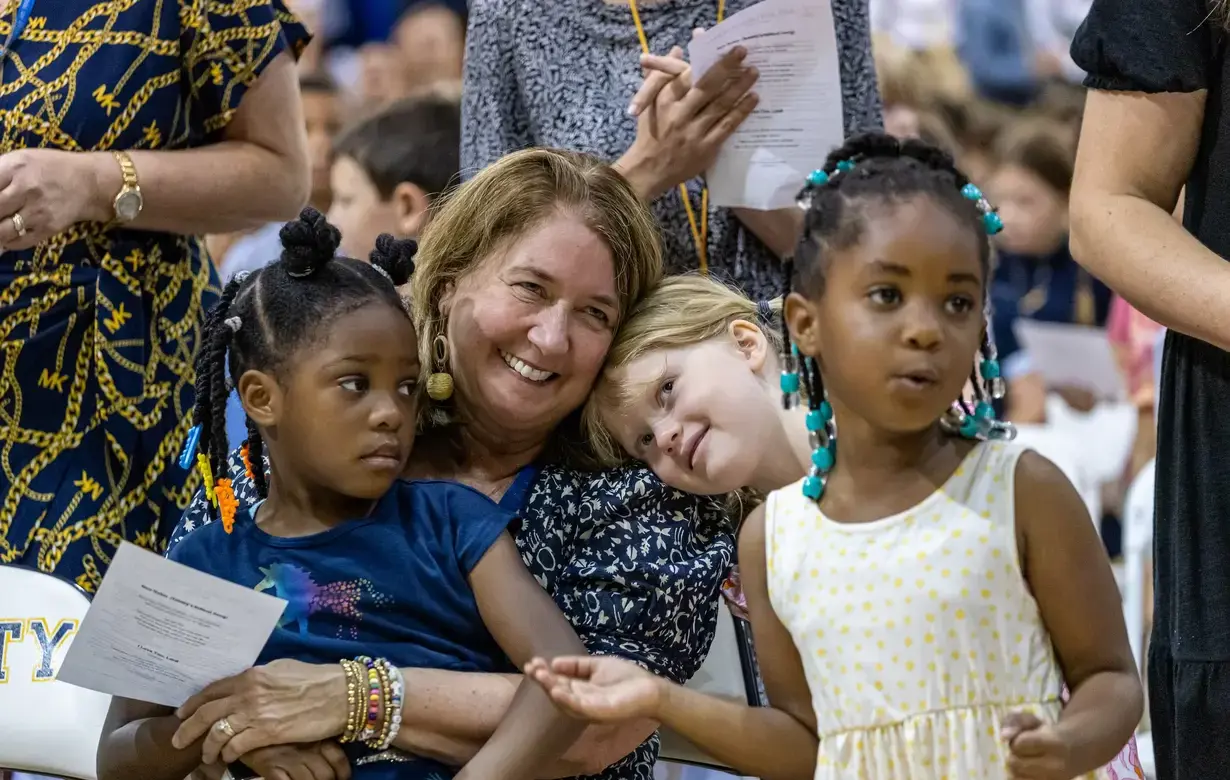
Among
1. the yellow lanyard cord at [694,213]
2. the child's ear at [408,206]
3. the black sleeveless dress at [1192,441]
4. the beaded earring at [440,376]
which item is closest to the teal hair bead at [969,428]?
the black sleeveless dress at [1192,441]

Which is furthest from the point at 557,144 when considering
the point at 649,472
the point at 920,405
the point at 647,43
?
the point at 920,405

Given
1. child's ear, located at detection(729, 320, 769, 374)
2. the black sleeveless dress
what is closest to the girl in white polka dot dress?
the black sleeveless dress

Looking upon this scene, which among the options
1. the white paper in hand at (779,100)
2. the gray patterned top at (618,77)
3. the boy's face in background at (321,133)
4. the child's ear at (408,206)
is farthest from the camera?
the boy's face in background at (321,133)

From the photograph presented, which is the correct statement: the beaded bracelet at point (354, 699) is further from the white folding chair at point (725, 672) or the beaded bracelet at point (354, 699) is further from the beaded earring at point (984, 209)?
the beaded earring at point (984, 209)

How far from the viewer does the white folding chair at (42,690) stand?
8.26ft

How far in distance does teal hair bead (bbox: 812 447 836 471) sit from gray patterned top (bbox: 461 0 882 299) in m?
1.13

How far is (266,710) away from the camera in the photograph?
2.28 meters

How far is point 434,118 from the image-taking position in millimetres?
4359

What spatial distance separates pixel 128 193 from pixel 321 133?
138 inches

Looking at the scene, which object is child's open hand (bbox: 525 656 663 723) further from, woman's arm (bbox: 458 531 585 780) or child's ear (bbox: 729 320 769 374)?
child's ear (bbox: 729 320 769 374)

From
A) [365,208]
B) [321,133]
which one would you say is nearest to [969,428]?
[365,208]

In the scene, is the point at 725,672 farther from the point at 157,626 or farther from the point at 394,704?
the point at 157,626

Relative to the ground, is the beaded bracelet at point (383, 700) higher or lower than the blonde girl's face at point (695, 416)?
lower

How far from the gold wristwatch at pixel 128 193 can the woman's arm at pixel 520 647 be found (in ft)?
2.70
